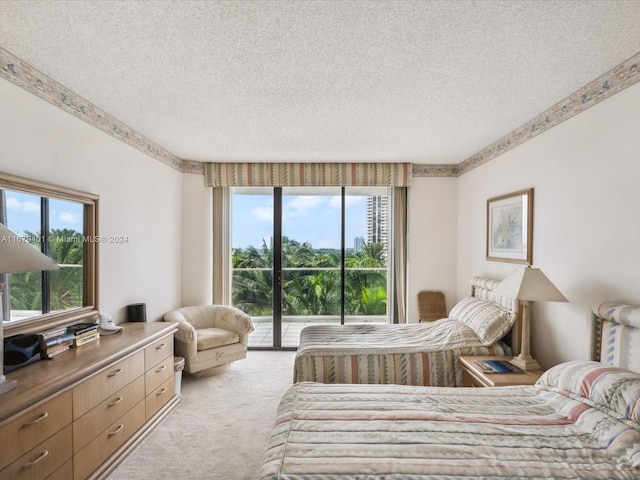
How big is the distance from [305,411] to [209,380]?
2266mm

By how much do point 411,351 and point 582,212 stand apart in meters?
1.63

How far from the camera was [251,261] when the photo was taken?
15.4 ft

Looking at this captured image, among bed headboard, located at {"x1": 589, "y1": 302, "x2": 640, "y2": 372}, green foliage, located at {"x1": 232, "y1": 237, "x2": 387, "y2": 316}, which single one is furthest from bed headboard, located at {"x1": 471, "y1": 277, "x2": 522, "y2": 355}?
green foliage, located at {"x1": 232, "y1": 237, "x2": 387, "y2": 316}

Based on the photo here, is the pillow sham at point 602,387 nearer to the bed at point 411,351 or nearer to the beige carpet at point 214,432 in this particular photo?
the bed at point 411,351

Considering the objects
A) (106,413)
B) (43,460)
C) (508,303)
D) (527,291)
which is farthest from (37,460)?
(508,303)

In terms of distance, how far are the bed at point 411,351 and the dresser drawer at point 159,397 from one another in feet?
3.91

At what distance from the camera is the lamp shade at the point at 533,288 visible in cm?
229

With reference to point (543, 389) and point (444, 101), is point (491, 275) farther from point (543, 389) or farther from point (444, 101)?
point (444, 101)

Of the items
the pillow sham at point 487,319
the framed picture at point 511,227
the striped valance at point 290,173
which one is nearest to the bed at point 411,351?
the pillow sham at point 487,319

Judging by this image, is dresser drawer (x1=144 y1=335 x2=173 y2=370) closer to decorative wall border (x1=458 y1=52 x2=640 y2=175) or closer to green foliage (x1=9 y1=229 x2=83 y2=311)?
green foliage (x1=9 y1=229 x2=83 y2=311)

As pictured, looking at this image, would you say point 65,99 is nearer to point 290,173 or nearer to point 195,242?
point 195,242

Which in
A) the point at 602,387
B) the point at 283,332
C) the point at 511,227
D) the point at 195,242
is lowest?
the point at 283,332

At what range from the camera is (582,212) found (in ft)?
7.43

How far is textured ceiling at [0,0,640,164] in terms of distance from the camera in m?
1.52
